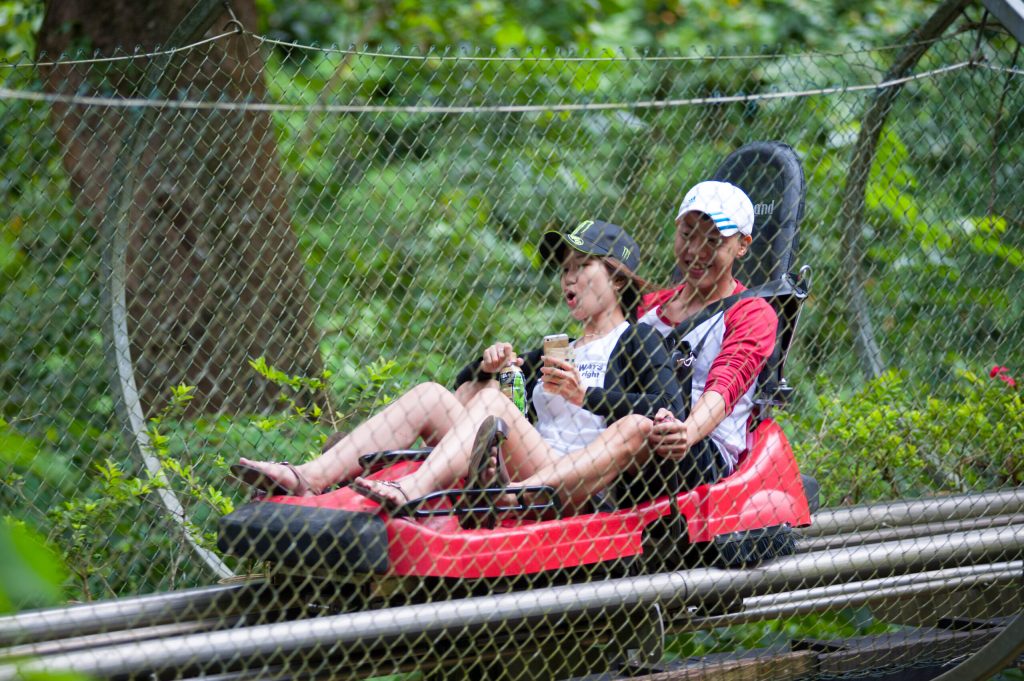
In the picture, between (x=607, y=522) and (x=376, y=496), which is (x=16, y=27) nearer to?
(x=376, y=496)

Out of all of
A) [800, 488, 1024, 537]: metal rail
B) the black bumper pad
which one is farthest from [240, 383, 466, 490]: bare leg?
[800, 488, 1024, 537]: metal rail

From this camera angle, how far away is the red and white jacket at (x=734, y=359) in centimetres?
336

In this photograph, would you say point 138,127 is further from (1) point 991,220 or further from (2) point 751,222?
(1) point 991,220

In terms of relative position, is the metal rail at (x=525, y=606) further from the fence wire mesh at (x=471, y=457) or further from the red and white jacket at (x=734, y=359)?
the red and white jacket at (x=734, y=359)

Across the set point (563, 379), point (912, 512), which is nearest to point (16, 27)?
point (563, 379)

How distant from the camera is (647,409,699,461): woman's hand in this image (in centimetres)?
311

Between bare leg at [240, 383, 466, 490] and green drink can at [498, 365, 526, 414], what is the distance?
161 millimetres

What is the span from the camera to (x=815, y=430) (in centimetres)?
481

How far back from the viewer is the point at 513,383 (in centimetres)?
346

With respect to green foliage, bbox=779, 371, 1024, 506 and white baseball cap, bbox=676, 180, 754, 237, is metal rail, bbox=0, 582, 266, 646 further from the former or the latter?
green foliage, bbox=779, 371, 1024, 506

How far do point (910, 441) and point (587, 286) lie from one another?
152cm

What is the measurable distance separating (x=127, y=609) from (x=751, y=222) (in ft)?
6.96

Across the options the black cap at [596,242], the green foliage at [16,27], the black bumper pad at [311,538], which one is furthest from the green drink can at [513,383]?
the green foliage at [16,27]

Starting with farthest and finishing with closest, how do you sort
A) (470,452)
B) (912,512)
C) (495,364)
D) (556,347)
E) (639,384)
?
(912,512) < (495,364) < (639,384) < (556,347) < (470,452)
